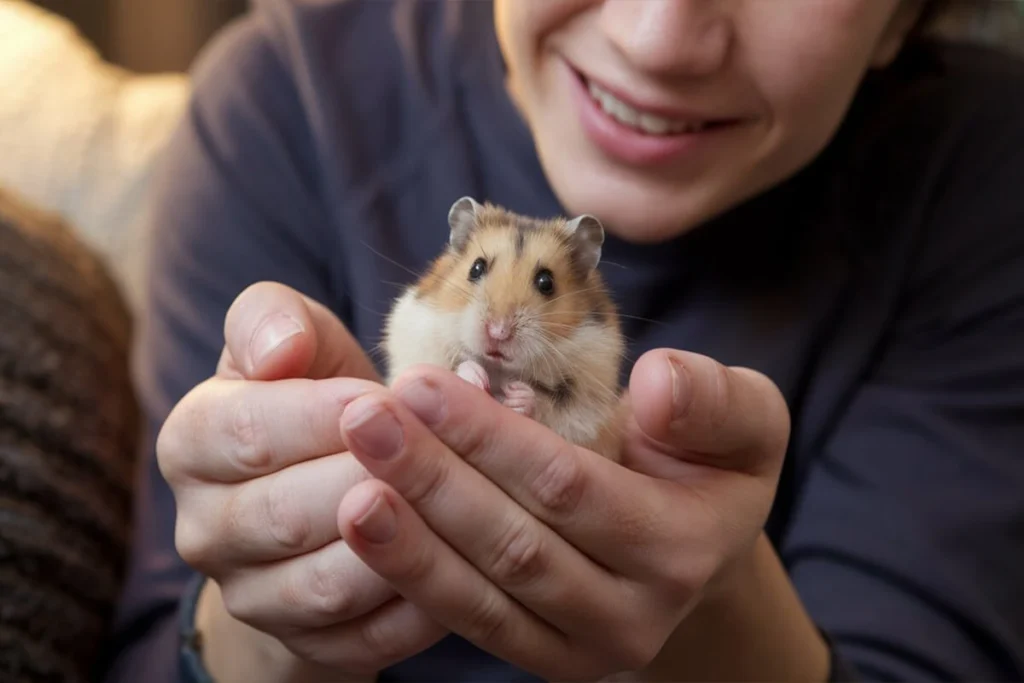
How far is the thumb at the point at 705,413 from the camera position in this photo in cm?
77

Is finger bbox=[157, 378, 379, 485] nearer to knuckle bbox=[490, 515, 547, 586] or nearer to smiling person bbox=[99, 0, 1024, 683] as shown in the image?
smiling person bbox=[99, 0, 1024, 683]

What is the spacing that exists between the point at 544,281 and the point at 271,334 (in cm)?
26

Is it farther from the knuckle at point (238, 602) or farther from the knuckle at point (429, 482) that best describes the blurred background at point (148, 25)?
the knuckle at point (429, 482)

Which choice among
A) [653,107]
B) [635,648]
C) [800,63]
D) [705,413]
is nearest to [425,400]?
[705,413]

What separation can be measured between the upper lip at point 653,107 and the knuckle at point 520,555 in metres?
0.52

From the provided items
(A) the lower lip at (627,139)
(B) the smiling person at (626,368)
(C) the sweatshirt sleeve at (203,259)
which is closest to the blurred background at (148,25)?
(B) the smiling person at (626,368)

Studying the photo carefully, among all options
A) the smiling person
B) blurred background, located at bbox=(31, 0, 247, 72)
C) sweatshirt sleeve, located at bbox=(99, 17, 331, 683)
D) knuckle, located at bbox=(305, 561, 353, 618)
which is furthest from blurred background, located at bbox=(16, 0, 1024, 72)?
knuckle, located at bbox=(305, 561, 353, 618)

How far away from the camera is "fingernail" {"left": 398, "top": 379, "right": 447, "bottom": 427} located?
68 cm

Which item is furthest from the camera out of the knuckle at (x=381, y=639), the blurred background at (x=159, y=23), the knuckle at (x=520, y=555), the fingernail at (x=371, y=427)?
the blurred background at (x=159, y=23)

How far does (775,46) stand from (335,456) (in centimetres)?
72

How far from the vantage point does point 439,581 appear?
2.50 ft

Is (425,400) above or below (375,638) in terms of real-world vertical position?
above

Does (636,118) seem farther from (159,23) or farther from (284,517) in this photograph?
(159,23)

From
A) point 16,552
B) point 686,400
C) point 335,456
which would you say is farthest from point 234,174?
point 686,400
